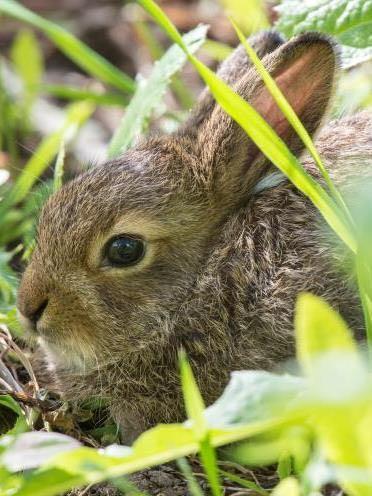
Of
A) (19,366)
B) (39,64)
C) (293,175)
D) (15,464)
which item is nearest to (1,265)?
(19,366)

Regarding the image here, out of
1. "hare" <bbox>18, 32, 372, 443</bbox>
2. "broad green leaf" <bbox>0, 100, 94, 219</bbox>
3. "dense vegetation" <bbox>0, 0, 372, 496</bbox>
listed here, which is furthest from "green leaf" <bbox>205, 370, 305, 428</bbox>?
"broad green leaf" <bbox>0, 100, 94, 219</bbox>

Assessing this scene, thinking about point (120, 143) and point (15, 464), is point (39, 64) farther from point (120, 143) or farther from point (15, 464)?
point (15, 464)

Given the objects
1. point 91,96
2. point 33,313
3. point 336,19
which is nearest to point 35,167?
point 91,96

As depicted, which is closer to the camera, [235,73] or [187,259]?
[187,259]

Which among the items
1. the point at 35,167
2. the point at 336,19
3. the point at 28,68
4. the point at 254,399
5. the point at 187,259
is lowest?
the point at 254,399

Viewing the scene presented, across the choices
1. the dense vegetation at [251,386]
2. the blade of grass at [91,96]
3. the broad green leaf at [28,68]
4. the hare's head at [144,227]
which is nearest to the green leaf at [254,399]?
the dense vegetation at [251,386]

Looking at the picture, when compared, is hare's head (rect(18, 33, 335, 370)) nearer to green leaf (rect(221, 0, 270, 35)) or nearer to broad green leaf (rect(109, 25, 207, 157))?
broad green leaf (rect(109, 25, 207, 157))

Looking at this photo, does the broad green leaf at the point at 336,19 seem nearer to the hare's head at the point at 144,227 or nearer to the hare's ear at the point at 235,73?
the hare's ear at the point at 235,73

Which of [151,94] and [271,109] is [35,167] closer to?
[151,94]
